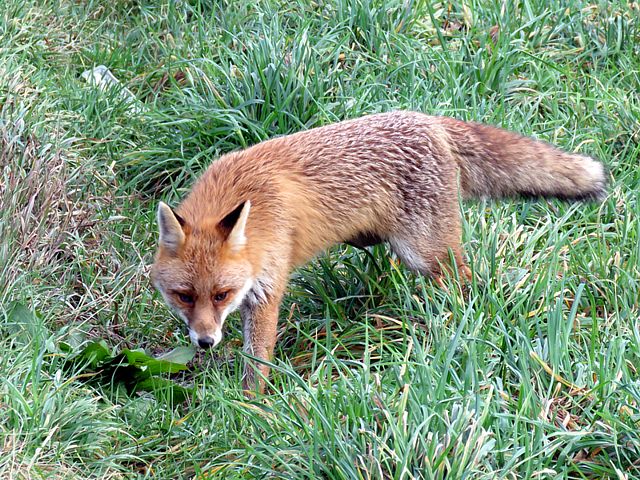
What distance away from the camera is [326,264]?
5.95 m

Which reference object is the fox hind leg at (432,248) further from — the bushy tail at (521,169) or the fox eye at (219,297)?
the fox eye at (219,297)

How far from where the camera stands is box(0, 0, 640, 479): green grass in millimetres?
4055

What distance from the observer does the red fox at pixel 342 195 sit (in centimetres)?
516

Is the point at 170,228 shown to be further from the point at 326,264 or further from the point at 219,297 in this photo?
the point at 326,264

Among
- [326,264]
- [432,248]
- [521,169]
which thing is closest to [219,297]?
[326,264]

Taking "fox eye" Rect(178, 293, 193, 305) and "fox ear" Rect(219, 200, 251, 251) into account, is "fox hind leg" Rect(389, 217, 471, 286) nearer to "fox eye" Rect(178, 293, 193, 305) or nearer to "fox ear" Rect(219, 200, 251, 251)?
"fox ear" Rect(219, 200, 251, 251)

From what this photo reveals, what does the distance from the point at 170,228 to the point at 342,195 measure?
3.85 feet

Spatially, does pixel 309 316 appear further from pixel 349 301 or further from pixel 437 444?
pixel 437 444

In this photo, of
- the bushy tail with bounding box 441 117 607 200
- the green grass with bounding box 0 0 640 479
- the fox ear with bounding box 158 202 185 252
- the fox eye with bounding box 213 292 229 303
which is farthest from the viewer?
the bushy tail with bounding box 441 117 607 200

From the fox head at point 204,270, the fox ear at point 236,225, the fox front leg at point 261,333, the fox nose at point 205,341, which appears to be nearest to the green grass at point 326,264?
the fox front leg at point 261,333

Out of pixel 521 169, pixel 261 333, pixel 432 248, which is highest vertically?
pixel 521 169

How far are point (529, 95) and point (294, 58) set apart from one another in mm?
1962

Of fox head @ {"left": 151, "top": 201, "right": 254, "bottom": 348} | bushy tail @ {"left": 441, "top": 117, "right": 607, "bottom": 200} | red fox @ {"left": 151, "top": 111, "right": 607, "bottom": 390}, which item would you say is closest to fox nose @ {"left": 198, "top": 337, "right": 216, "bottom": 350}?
fox head @ {"left": 151, "top": 201, "right": 254, "bottom": 348}

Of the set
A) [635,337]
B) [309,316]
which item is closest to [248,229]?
[309,316]
